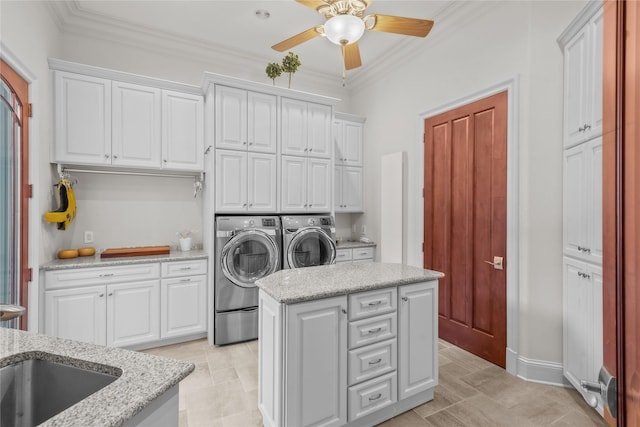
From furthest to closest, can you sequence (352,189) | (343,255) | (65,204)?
(352,189)
(343,255)
(65,204)

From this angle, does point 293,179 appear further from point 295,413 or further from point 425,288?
point 295,413

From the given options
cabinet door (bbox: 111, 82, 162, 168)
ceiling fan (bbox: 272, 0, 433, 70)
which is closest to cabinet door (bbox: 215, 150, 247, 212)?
cabinet door (bbox: 111, 82, 162, 168)

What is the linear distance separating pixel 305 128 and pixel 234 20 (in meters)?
1.35

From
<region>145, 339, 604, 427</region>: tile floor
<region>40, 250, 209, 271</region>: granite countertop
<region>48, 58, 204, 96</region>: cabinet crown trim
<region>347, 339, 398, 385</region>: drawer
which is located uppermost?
<region>48, 58, 204, 96</region>: cabinet crown trim

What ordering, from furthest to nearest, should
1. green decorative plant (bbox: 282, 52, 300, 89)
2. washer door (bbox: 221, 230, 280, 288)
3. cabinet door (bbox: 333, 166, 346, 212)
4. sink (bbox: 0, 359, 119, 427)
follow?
cabinet door (bbox: 333, 166, 346, 212) < green decorative plant (bbox: 282, 52, 300, 89) < washer door (bbox: 221, 230, 280, 288) < sink (bbox: 0, 359, 119, 427)

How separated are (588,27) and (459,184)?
146cm

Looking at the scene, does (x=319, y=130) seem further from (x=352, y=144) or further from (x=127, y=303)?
(x=127, y=303)

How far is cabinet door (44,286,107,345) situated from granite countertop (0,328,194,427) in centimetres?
194

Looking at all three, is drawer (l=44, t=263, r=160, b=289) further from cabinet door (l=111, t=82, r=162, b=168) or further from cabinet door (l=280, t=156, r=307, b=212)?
cabinet door (l=280, t=156, r=307, b=212)

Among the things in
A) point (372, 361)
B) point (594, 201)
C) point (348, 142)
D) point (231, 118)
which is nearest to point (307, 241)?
point (231, 118)

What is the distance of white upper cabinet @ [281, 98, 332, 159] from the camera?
11.5 ft

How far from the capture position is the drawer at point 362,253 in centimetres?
415

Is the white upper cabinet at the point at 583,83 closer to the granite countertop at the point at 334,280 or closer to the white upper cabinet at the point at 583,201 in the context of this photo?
the white upper cabinet at the point at 583,201

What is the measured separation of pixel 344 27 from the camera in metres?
2.02
